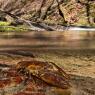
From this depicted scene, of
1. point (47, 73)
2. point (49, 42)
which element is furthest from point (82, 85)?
point (49, 42)

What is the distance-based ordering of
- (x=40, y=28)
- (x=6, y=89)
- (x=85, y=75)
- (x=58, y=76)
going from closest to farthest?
(x=6, y=89) → (x=58, y=76) → (x=85, y=75) → (x=40, y=28)

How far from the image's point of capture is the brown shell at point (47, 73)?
25.4m

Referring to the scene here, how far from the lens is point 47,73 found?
26.1 m

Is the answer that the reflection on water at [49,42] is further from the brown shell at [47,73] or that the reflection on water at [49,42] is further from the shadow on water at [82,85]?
the brown shell at [47,73]

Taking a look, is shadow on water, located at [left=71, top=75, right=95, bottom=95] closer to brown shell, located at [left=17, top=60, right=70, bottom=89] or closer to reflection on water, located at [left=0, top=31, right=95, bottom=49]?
brown shell, located at [left=17, top=60, right=70, bottom=89]

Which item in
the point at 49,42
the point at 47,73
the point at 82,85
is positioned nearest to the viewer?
the point at 47,73

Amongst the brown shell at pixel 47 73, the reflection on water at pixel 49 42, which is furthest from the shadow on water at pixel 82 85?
the reflection on water at pixel 49 42

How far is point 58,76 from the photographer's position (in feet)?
85.3

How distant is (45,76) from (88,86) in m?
3.62

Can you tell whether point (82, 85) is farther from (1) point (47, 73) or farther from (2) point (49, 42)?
(2) point (49, 42)

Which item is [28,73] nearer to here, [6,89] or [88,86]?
[6,89]

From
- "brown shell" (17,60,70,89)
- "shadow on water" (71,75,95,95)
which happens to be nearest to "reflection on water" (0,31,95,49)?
"shadow on water" (71,75,95,95)

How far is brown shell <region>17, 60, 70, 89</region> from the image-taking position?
25.4m

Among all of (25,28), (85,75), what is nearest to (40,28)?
(25,28)
